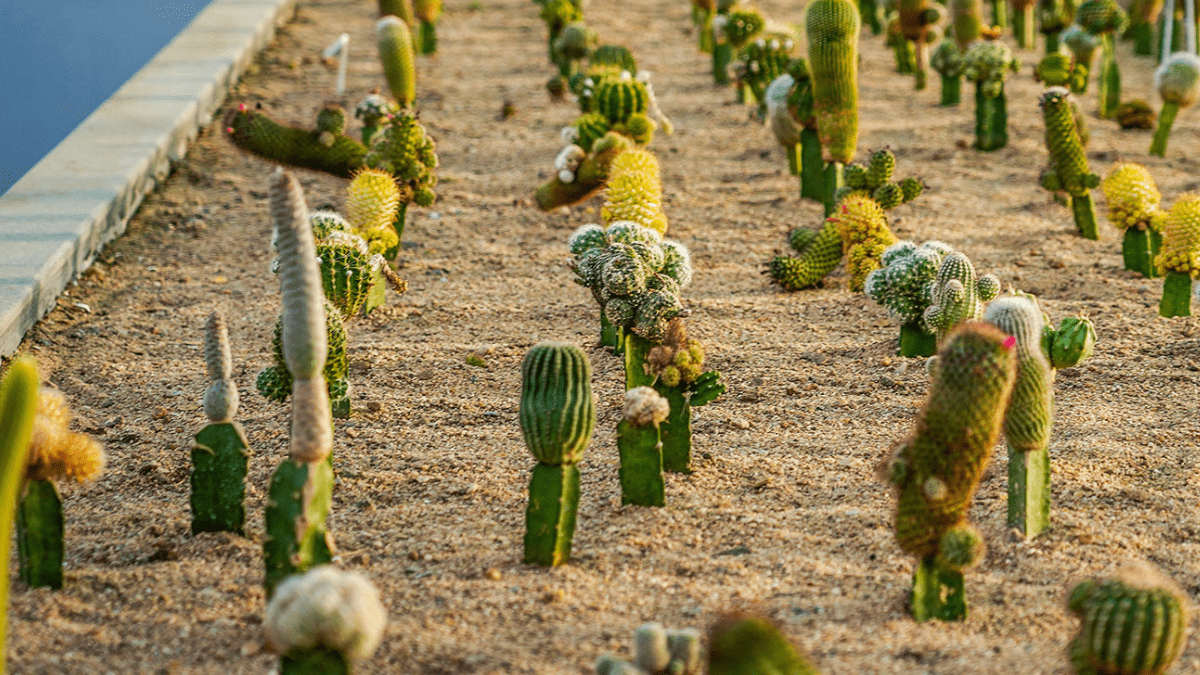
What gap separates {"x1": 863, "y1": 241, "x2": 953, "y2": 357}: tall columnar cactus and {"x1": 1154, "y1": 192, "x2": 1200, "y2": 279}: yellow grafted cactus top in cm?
74

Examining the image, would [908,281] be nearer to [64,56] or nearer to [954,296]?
[954,296]

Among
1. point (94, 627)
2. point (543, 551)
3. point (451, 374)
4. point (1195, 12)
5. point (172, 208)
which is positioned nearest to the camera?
point (94, 627)

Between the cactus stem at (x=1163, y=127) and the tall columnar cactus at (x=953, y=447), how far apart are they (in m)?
3.49

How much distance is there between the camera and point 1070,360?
9.18ft

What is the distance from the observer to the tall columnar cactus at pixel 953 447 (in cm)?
201

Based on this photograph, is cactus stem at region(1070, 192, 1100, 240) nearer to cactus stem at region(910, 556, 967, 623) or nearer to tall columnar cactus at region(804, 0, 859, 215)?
tall columnar cactus at region(804, 0, 859, 215)

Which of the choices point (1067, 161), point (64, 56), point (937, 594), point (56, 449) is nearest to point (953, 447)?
point (937, 594)

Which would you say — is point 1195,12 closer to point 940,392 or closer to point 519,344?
point 519,344

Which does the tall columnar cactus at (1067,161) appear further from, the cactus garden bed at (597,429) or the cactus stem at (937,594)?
the cactus stem at (937,594)

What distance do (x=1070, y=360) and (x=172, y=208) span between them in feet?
11.6

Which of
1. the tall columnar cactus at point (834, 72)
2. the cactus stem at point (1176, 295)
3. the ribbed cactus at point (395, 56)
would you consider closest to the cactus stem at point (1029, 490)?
the cactus stem at point (1176, 295)

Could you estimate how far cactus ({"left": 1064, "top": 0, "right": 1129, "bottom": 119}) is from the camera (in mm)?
5480

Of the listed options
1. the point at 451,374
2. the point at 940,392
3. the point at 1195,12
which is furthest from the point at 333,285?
the point at 1195,12

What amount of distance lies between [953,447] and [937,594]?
1.06 ft
